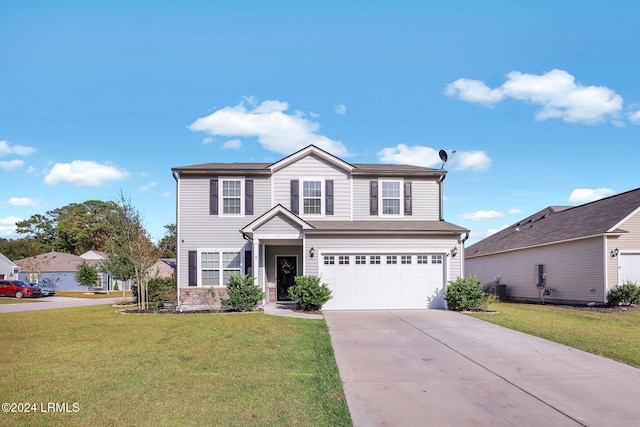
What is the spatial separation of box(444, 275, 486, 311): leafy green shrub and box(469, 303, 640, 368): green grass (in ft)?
2.91

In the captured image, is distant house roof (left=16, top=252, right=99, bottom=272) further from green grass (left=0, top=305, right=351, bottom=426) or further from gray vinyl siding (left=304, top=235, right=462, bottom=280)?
green grass (left=0, top=305, right=351, bottom=426)

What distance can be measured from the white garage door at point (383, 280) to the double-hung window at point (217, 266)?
418 centimetres

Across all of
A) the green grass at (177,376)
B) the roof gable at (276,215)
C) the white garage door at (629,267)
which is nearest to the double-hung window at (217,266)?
the roof gable at (276,215)

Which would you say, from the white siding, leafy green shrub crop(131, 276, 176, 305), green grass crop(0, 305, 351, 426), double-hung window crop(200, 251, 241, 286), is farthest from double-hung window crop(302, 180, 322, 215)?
green grass crop(0, 305, 351, 426)

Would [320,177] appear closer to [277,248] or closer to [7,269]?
[277,248]

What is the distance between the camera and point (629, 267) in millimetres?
18594

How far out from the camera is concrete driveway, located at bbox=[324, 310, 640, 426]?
5254 millimetres

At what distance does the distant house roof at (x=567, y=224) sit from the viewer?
19156mm

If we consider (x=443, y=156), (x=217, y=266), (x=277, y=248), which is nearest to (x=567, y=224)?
(x=443, y=156)

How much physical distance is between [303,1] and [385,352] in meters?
10.9

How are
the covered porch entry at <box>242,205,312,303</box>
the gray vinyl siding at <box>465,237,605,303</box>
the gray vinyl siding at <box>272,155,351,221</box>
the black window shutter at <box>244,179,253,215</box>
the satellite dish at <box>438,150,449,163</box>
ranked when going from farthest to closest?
1. the satellite dish at <box>438,150,449,163</box>
2. the gray vinyl siding at <box>465,237,605,303</box>
3. the gray vinyl siding at <box>272,155,351,221</box>
4. the black window shutter at <box>244,179,253,215</box>
5. the covered porch entry at <box>242,205,312,303</box>

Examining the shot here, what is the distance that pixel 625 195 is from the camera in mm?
21750

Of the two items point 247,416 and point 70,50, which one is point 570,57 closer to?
point 247,416

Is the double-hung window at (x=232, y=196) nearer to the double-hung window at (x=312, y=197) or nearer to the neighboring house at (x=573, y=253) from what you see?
the double-hung window at (x=312, y=197)
